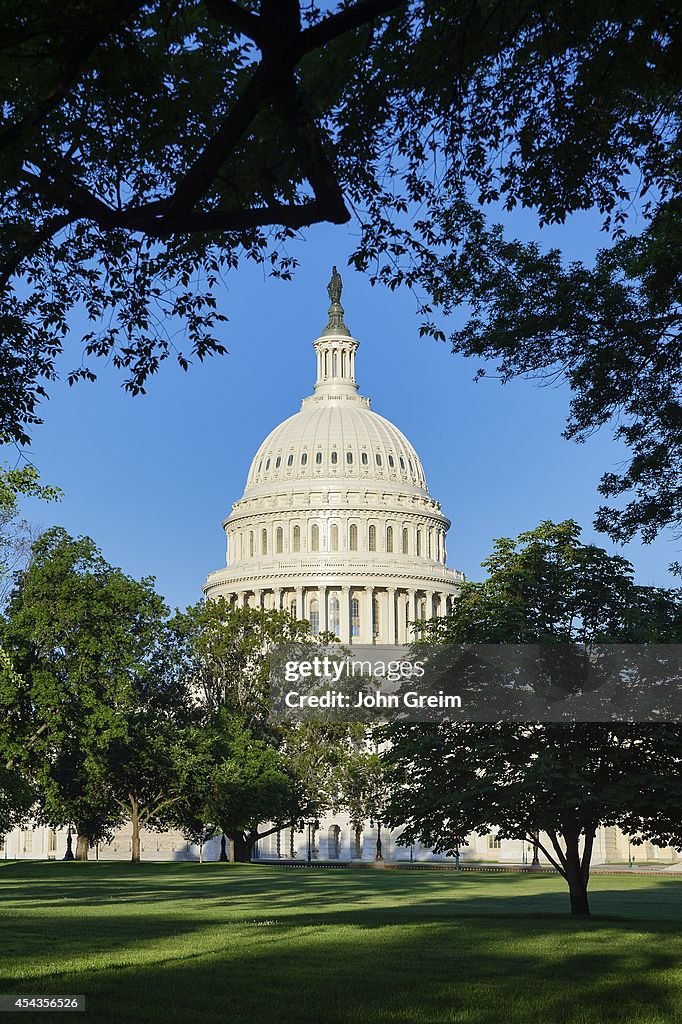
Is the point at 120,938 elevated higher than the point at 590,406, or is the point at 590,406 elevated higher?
the point at 590,406

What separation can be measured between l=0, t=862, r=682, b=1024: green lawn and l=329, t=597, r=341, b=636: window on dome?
363 ft

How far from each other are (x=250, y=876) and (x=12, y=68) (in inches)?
1979

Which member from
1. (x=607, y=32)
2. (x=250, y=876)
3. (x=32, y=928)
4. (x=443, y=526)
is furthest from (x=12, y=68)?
(x=443, y=526)

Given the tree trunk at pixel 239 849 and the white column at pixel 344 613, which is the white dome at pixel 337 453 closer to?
the white column at pixel 344 613

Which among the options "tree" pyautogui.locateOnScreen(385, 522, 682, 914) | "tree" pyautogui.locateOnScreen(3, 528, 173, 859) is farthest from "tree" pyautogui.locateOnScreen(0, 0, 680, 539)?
"tree" pyautogui.locateOnScreen(3, 528, 173, 859)

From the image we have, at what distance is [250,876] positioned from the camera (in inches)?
2275

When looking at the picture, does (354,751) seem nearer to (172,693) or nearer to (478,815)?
(172,693)

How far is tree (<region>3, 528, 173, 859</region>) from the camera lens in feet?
197

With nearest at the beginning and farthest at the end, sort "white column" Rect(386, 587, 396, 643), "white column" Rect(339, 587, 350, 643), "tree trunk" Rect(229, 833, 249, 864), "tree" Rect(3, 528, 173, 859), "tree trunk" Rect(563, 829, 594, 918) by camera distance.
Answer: "tree trunk" Rect(563, 829, 594, 918) → "tree" Rect(3, 528, 173, 859) → "tree trunk" Rect(229, 833, 249, 864) → "white column" Rect(339, 587, 350, 643) → "white column" Rect(386, 587, 396, 643)

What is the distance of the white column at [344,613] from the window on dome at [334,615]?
0.29m

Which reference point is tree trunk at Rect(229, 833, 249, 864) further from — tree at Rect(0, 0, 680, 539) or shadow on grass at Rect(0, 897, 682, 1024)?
tree at Rect(0, 0, 680, 539)

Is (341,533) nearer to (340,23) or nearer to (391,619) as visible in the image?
(391,619)

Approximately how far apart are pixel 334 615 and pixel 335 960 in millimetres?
132369

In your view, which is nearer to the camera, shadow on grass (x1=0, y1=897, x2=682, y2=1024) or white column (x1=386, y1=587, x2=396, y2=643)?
shadow on grass (x1=0, y1=897, x2=682, y2=1024)
